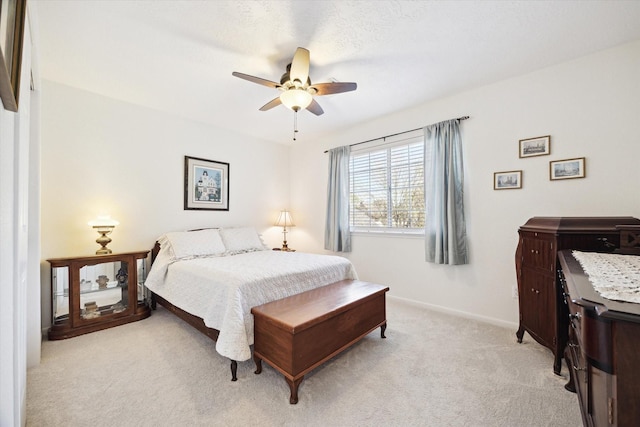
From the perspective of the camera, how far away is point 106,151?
3.04 m

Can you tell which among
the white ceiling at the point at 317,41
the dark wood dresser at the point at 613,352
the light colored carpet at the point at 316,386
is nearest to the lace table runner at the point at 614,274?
the dark wood dresser at the point at 613,352

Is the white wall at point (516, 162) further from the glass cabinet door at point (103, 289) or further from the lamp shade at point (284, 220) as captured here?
the glass cabinet door at point (103, 289)

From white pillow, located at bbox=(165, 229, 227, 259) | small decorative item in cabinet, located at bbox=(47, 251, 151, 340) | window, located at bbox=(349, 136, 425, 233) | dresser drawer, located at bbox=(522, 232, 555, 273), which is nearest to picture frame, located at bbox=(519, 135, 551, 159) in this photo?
dresser drawer, located at bbox=(522, 232, 555, 273)

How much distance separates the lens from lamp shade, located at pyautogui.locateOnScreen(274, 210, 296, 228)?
4.62m

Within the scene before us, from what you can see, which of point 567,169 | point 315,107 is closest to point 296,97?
point 315,107

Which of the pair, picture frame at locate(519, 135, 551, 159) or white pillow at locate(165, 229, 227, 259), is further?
white pillow at locate(165, 229, 227, 259)

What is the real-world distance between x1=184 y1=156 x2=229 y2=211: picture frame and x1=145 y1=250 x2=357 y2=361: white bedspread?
3.28ft

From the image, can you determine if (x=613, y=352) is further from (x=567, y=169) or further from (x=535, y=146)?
(x=535, y=146)

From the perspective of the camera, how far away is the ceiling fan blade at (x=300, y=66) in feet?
6.51

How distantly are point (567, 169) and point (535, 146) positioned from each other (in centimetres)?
35

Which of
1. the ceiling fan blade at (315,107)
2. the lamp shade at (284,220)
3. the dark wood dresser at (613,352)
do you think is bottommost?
the dark wood dresser at (613,352)

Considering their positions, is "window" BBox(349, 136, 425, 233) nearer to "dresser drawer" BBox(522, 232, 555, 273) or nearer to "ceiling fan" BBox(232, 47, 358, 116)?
"dresser drawer" BBox(522, 232, 555, 273)

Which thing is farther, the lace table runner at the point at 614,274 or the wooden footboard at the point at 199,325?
the wooden footboard at the point at 199,325

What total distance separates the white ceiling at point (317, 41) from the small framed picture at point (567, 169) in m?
0.94
